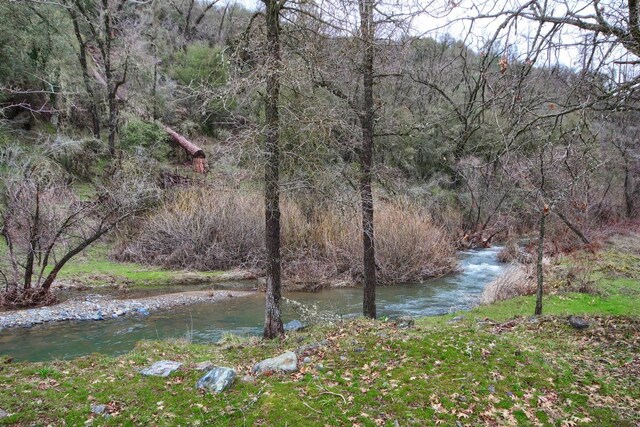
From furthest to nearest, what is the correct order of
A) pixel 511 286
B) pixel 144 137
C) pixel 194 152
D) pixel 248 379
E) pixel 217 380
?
pixel 194 152 → pixel 144 137 → pixel 511 286 → pixel 248 379 → pixel 217 380

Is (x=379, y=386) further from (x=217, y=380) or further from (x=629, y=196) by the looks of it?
(x=629, y=196)

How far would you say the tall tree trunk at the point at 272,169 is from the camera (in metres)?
7.36

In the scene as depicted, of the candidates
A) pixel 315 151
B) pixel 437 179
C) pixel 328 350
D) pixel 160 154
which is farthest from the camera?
pixel 437 179

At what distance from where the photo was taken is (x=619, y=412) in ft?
15.3

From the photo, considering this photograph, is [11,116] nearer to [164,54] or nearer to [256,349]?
[164,54]

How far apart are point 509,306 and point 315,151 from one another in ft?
19.8

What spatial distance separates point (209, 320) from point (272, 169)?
237 inches

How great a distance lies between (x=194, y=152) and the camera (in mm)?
22766

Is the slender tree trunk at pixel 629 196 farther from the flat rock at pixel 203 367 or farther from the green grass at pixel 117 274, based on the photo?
the flat rock at pixel 203 367

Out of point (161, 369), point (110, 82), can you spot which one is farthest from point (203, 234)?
point (161, 369)

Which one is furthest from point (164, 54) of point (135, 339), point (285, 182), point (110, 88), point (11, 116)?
point (285, 182)

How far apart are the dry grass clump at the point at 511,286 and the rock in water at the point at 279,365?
7823mm

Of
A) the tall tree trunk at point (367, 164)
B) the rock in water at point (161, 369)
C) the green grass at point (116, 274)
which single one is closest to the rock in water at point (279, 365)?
the rock in water at point (161, 369)

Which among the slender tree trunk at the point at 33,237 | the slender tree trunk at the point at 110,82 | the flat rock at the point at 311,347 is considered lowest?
the flat rock at the point at 311,347
